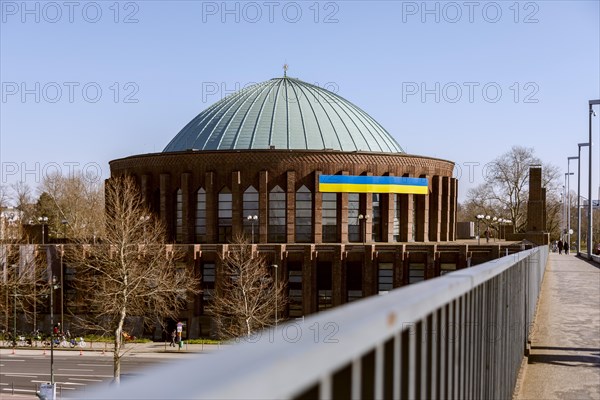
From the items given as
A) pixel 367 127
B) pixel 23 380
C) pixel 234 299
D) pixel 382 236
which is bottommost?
pixel 23 380

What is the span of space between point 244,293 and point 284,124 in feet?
91.9

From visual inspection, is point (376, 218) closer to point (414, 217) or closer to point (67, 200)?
point (414, 217)

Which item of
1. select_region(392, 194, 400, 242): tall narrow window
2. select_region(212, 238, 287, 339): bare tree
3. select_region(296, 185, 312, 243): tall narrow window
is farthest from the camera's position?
select_region(392, 194, 400, 242): tall narrow window

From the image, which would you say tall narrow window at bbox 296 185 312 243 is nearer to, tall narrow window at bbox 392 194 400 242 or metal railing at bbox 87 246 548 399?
tall narrow window at bbox 392 194 400 242

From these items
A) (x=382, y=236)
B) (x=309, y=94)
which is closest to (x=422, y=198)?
(x=382, y=236)

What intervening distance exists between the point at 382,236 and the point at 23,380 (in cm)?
3138

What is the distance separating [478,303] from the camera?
505 centimetres

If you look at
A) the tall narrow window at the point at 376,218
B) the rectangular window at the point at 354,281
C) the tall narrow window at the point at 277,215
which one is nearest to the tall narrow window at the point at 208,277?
the tall narrow window at the point at 277,215

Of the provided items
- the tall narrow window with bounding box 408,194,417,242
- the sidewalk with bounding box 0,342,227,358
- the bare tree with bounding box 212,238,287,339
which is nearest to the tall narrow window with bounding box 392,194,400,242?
the tall narrow window with bounding box 408,194,417,242

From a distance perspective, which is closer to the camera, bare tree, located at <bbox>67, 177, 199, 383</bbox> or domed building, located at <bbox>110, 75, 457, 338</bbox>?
bare tree, located at <bbox>67, 177, 199, 383</bbox>

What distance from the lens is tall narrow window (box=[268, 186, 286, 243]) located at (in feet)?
183

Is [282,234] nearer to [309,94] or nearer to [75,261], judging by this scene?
[75,261]

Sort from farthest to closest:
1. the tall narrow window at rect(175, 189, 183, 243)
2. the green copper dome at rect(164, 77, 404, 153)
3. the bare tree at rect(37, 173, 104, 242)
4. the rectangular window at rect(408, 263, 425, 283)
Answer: the bare tree at rect(37, 173, 104, 242) → the green copper dome at rect(164, 77, 404, 153) → the tall narrow window at rect(175, 189, 183, 243) → the rectangular window at rect(408, 263, 425, 283)

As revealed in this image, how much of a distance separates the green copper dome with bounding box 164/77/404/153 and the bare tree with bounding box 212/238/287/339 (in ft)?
45.1
